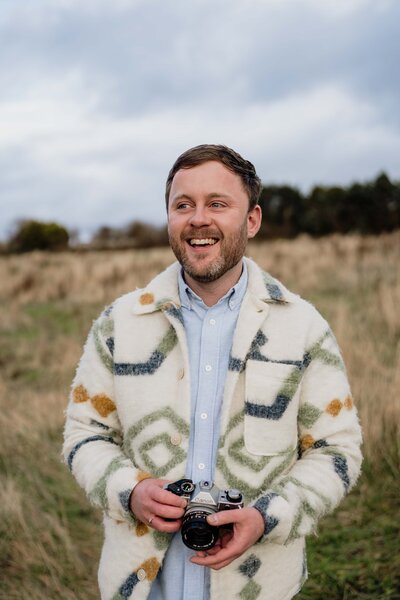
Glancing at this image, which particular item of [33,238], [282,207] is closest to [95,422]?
[33,238]

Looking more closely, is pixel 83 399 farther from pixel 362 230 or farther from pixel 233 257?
pixel 362 230

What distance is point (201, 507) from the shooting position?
1.43 m

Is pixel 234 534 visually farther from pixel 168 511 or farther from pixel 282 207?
pixel 282 207

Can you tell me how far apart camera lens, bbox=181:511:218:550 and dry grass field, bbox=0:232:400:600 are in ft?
4.96

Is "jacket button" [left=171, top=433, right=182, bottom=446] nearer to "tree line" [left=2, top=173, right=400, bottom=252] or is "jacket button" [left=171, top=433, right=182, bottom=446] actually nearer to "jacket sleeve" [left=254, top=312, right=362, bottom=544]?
"jacket sleeve" [left=254, top=312, right=362, bottom=544]

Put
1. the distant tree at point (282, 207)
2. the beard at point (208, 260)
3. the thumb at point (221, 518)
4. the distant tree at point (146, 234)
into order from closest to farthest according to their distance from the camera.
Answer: the thumb at point (221, 518)
the beard at point (208, 260)
the distant tree at point (282, 207)
the distant tree at point (146, 234)

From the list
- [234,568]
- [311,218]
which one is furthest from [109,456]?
[311,218]

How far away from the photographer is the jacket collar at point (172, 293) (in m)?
1.74

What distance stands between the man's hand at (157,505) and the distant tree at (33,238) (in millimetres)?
25263

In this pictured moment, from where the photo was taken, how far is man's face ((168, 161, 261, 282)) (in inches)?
66.9

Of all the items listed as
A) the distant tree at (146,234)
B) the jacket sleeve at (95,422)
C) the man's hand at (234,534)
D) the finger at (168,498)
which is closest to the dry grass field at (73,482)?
the jacket sleeve at (95,422)

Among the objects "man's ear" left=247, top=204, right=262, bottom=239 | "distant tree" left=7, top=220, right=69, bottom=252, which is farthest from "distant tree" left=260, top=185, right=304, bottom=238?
"man's ear" left=247, top=204, right=262, bottom=239

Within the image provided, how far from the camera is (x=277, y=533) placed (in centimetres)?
152

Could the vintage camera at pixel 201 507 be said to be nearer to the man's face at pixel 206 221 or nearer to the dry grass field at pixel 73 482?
the man's face at pixel 206 221
